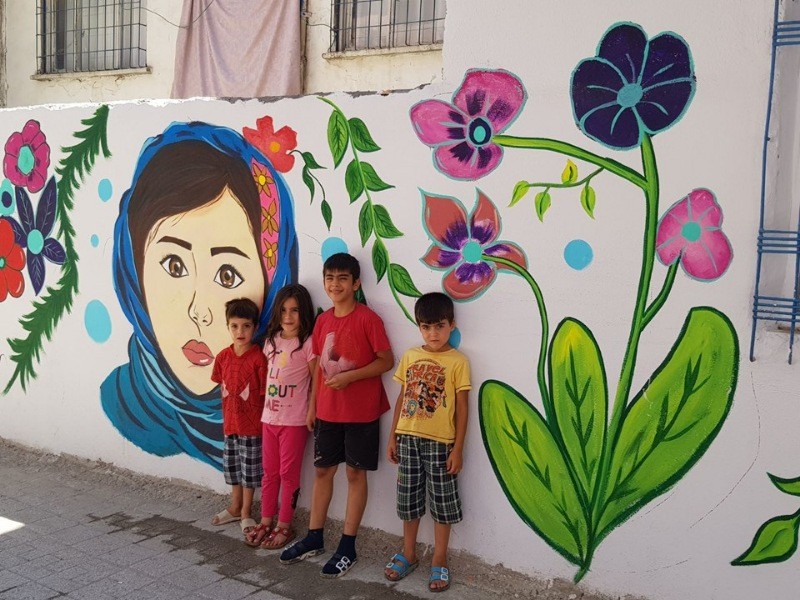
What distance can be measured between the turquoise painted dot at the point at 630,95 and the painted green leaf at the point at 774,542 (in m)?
1.78

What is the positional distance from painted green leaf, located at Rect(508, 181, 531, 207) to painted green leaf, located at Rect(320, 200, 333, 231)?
3.49 feet

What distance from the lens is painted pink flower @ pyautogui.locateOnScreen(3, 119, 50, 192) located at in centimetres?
604

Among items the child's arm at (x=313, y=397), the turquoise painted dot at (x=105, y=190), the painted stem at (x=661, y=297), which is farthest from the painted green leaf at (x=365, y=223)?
the turquoise painted dot at (x=105, y=190)

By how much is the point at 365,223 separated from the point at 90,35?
8.42 meters

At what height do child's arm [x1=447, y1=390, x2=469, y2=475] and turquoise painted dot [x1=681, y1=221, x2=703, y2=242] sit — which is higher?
turquoise painted dot [x1=681, y1=221, x2=703, y2=242]

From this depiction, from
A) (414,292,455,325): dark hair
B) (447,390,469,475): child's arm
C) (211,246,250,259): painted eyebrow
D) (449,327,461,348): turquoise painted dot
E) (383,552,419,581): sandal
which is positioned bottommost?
(383,552,419,581): sandal

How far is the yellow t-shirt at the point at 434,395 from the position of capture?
4008mm

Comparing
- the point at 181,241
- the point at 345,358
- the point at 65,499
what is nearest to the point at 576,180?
the point at 345,358

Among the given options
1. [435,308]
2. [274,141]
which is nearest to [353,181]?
[274,141]

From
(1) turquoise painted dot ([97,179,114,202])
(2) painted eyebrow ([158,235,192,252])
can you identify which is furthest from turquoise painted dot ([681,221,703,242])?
(1) turquoise painted dot ([97,179,114,202])

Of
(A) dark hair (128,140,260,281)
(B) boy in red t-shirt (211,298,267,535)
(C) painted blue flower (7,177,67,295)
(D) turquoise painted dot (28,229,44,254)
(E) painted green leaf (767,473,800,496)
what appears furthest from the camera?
(D) turquoise painted dot (28,229,44,254)

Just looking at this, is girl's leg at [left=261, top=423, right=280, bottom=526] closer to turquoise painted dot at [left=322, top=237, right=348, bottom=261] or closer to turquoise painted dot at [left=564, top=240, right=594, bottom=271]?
turquoise painted dot at [left=322, top=237, right=348, bottom=261]

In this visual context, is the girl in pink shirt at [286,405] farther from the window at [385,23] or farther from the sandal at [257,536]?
the window at [385,23]

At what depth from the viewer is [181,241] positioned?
5.26m
